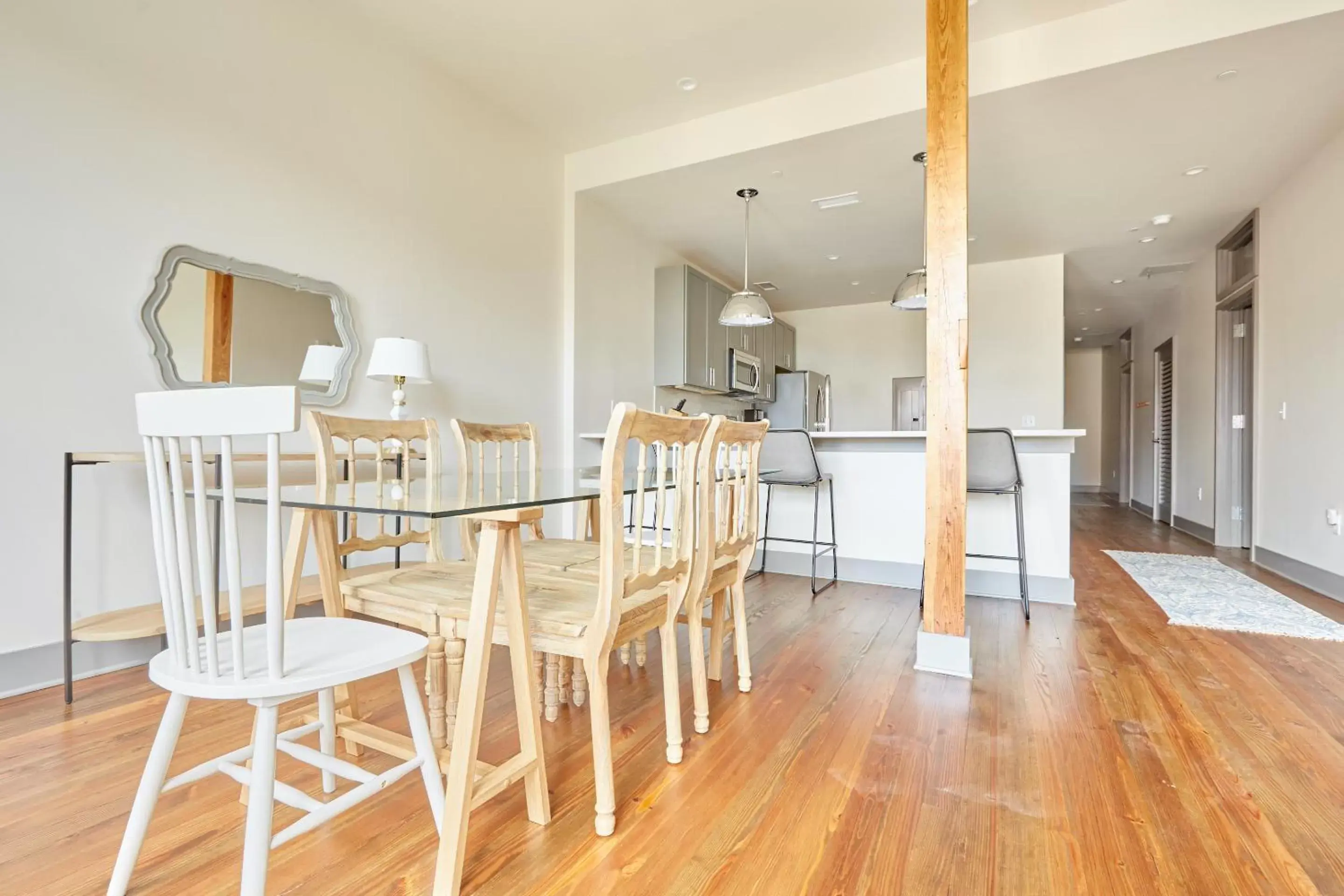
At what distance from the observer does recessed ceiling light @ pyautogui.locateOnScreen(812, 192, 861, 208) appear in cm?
424

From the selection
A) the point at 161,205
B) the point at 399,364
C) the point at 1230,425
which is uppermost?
the point at 161,205

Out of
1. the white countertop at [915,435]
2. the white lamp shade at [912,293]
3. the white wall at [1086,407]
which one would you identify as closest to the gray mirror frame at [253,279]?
the white countertop at [915,435]

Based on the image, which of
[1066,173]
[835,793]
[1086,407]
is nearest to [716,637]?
[835,793]

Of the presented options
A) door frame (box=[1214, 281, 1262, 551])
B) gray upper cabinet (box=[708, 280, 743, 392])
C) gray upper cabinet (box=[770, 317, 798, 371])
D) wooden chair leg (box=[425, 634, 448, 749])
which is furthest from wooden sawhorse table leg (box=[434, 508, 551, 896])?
gray upper cabinet (box=[770, 317, 798, 371])

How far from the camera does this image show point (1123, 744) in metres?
1.62

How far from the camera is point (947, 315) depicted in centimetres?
215

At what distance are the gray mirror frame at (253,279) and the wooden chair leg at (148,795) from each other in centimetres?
98

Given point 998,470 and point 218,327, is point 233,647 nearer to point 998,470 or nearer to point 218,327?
point 218,327

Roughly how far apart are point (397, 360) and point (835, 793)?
2.42m

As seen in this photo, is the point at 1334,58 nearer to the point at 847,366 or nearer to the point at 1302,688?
the point at 1302,688

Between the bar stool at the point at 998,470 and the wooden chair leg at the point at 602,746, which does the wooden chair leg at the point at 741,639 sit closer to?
the wooden chair leg at the point at 602,746

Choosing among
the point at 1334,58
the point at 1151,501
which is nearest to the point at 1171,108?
the point at 1334,58

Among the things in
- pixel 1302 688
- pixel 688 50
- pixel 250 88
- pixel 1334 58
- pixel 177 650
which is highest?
pixel 688 50

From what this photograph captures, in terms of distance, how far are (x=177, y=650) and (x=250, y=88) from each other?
2519mm
